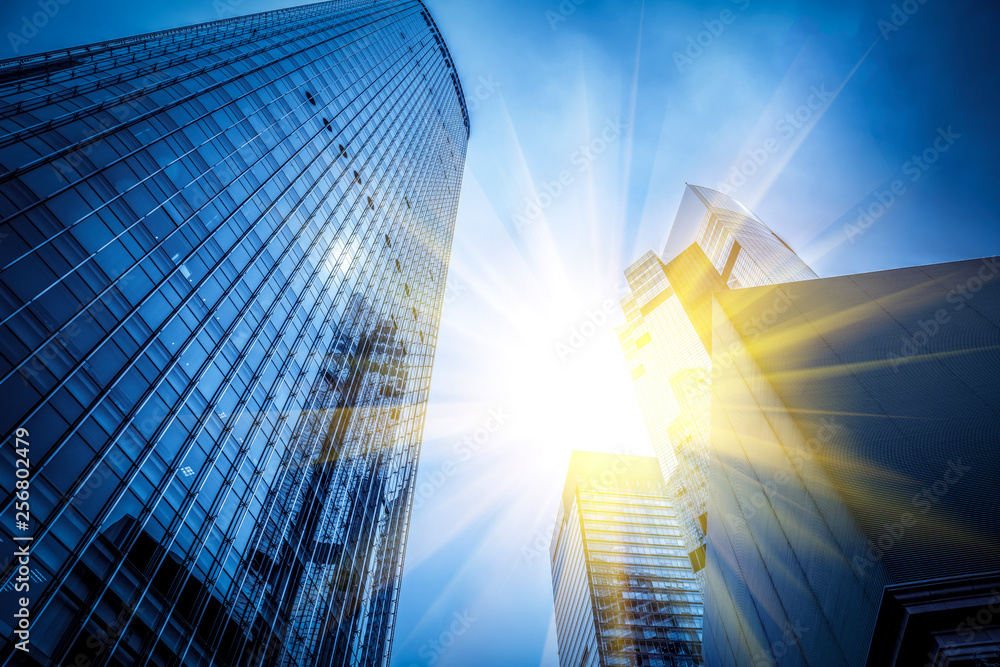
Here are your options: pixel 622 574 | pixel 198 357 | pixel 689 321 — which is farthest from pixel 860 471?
pixel 622 574

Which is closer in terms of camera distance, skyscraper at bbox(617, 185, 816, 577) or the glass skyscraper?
the glass skyscraper

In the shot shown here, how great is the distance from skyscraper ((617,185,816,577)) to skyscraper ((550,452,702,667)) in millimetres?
17888

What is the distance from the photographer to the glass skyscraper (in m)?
13.9


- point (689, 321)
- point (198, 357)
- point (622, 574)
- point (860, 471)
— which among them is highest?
point (689, 321)

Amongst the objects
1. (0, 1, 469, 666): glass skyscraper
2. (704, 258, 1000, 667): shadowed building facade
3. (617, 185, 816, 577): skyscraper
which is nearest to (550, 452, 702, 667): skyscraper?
(617, 185, 816, 577): skyscraper

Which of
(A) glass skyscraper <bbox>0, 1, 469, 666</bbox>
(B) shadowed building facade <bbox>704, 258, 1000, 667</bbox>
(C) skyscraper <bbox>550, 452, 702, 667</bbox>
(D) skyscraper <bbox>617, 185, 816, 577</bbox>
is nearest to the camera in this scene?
(B) shadowed building facade <bbox>704, 258, 1000, 667</bbox>

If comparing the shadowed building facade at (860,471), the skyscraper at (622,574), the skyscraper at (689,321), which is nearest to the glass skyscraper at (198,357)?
the shadowed building facade at (860,471)

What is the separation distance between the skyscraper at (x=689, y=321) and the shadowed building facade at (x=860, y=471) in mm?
34469

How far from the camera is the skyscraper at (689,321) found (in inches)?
2544

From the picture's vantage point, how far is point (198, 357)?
67.2ft

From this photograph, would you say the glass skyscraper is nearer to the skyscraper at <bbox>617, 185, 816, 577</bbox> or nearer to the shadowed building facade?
the shadowed building facade

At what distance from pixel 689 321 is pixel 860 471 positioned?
71.0 metres

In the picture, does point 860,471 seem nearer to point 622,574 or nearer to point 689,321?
point 689,321

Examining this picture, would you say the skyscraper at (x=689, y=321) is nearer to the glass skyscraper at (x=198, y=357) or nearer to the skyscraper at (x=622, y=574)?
the skyscraper at (x=622, y=574)
